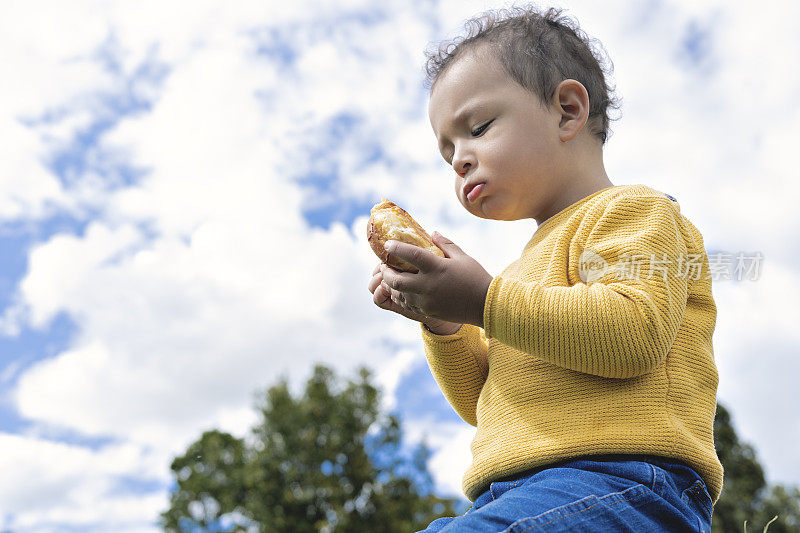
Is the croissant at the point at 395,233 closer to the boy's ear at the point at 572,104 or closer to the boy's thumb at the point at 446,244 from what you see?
the boy's thumb at the point at 446,244

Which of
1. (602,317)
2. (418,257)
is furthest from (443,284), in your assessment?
(602,317)

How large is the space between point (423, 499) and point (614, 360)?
2027 cm

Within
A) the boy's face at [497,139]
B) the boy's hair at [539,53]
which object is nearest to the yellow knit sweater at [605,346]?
the boy's face at [497,139]

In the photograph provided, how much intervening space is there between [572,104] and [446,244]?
0.85 meters

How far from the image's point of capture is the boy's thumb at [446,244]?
8.15 feet

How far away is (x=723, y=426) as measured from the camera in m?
18.6

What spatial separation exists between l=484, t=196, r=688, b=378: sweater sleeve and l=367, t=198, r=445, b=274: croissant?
318 millimetres

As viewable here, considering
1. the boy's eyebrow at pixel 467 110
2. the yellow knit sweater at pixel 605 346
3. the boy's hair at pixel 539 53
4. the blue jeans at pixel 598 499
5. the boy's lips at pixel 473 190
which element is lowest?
the blue jeans at pixel 598 499

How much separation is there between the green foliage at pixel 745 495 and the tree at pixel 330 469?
7.75 m

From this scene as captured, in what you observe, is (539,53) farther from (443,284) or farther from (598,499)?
(598,499)

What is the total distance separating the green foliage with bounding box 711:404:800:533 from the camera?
17.8 m

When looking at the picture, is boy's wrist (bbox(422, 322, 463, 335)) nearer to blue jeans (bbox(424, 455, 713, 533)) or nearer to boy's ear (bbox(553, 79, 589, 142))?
blue jeans (bbox(424, 455, 713, 533))

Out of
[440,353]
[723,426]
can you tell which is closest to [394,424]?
[723,426]

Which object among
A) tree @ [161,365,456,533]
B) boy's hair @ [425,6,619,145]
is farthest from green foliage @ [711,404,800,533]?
boy's hair @ [425,6,619,145]
